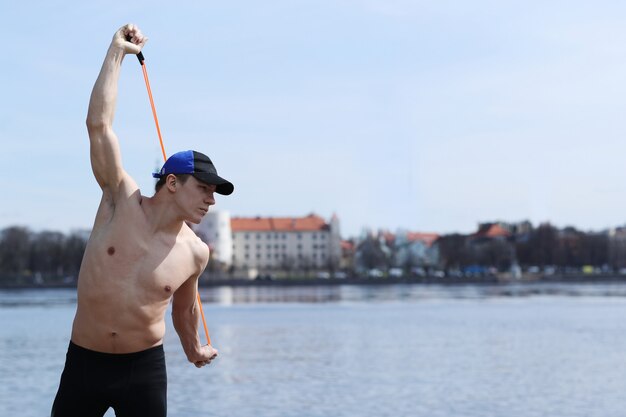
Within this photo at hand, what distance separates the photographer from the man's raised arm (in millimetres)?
4969

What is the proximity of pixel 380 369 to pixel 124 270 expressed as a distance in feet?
71.4

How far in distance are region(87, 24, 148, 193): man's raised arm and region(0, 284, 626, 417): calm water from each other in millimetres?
12847

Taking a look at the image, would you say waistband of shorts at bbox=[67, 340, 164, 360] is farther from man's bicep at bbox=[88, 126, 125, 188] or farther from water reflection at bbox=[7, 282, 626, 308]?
water reflection at bbox=[7, 282, 626, 308]

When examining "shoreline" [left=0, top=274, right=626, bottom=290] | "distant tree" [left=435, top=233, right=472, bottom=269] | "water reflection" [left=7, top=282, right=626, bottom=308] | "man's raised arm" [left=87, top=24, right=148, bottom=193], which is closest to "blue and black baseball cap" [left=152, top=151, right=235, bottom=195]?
"man's raised arm" [left=87, top=24, right=148, bottom=193]

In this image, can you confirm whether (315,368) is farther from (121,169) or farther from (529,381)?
(121,169)

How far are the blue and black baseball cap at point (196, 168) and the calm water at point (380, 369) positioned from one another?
42.4 feet

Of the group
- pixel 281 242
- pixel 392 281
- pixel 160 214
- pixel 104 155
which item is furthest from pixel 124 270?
pixel 281 242

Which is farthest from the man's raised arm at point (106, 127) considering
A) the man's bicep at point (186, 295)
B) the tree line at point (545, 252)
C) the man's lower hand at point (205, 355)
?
the tree line at point (545, 252)

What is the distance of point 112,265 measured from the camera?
16.1 ft

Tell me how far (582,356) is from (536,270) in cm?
14191

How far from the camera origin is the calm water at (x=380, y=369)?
1903 centimetres

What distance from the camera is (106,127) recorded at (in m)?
5.00

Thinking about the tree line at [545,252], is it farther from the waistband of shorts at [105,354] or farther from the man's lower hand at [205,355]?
the waistband of shorts at [105,354]

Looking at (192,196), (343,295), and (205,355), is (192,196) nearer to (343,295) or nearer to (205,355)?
(205,355)
